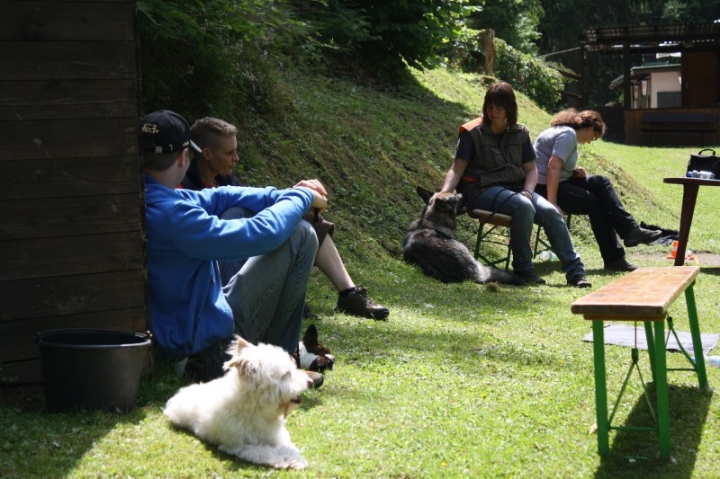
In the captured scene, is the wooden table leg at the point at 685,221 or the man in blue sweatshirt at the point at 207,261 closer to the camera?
the man in blue sweatshirt at the point at 207,261

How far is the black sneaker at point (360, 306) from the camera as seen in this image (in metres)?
7.01

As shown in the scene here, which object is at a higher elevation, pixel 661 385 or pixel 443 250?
pixel 661 385

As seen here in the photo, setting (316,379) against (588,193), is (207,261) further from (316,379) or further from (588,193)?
(588,193)

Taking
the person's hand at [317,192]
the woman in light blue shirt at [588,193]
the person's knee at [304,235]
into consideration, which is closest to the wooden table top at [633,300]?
the person's knee at [304,235]

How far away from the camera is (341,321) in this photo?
22.4 feet

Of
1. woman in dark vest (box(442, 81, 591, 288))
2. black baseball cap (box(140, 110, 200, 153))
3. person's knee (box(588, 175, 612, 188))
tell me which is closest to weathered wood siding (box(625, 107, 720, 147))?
person's knee (box(588, 175, 612, 188))

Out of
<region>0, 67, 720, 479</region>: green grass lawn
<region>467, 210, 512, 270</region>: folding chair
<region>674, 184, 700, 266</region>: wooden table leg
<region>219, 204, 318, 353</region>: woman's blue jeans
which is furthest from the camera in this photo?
<region>674, 184, 700, 266</region>: wooden table leg

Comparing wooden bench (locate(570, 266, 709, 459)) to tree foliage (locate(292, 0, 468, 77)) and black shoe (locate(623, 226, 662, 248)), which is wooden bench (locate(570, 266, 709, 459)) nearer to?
black shoe (locate(623, 226, 662, 248))

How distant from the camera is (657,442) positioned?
4379mm

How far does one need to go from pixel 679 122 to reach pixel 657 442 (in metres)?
30.3

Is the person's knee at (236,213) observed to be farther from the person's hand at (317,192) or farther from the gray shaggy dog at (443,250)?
the gray shaggy dog at (443,250)

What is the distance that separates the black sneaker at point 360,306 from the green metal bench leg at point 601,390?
298 cm

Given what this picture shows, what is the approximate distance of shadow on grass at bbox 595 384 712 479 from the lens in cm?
404

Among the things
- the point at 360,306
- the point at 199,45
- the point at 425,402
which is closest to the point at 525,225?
the point at 360,306
